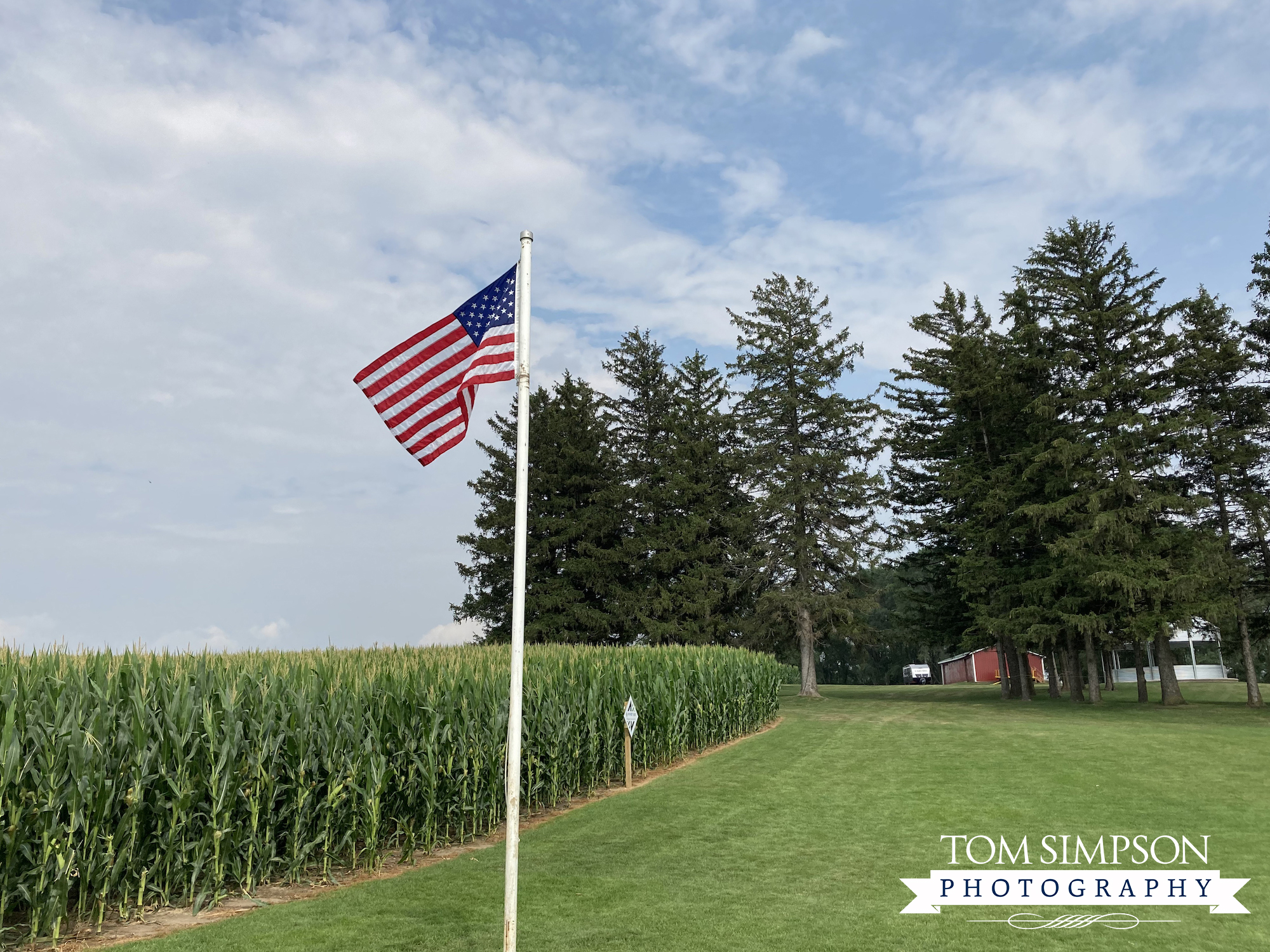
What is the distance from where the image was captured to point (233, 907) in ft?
26.3

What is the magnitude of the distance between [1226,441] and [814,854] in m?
29.4

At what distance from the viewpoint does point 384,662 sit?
12047mm

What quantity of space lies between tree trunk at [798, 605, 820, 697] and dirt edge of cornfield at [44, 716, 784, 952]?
28.4m

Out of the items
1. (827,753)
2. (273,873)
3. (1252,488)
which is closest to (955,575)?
(1252,488)

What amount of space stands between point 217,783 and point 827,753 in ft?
47.4

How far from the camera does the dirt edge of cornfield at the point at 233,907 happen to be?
716cm

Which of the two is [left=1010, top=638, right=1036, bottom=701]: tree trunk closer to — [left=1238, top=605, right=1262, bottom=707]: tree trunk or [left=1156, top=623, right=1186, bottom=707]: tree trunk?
[left=1156, top=623, right=1186, bottom=707]: tree trunk

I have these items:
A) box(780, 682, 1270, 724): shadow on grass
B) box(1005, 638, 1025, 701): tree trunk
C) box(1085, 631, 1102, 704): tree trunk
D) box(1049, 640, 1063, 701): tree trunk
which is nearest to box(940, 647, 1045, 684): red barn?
box(780, 682, 1270, 724): shadow on grass

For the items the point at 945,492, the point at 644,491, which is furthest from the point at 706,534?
the point at 945,492

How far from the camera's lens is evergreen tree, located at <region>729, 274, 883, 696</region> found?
39.4 meters

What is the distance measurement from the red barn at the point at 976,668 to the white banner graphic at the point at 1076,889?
209ft

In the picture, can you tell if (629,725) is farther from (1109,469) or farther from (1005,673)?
(1005,673)
